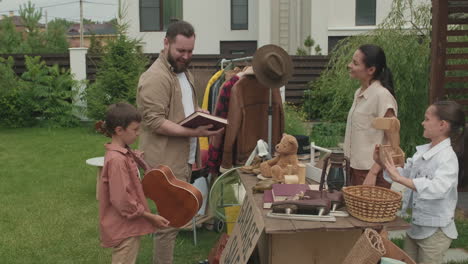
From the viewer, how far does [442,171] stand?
9.15ft

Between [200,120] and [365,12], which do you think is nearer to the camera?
[200,120]

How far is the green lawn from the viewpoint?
190 inches

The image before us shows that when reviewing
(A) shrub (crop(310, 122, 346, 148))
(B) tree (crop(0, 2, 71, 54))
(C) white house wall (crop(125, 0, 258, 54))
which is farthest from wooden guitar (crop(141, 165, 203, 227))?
(B) tree (crop(0, 2, 71, 54))

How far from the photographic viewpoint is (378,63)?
3553 mm

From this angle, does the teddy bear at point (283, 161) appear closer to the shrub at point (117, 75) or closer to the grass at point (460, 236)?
the grass at point (460, 236)

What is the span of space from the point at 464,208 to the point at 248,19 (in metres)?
12.3

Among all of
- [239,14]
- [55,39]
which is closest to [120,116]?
[239,14]

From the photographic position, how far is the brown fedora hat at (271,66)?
13.7ft

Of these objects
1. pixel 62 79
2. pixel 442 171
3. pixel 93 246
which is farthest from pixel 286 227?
pixel 62 79

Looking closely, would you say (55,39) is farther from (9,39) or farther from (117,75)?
(117,75)

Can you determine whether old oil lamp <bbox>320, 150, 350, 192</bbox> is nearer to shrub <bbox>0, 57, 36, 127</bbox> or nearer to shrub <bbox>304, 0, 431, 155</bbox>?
shrub <bbox>304, 0, 431, 155</bbox>

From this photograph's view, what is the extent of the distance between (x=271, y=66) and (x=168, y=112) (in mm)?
957

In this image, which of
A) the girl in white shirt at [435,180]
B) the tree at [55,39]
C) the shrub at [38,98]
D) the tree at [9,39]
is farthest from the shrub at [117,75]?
the tree at [55,39]

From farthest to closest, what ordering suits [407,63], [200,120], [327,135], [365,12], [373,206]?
[365,12] → [327,135] → [407,63] → [200,120] → [373,206]
